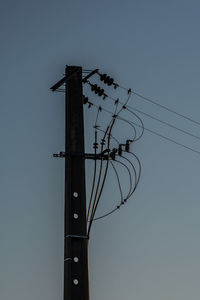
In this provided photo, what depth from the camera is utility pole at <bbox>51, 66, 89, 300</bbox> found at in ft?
32.6

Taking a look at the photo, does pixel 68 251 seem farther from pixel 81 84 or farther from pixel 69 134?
pixel 81 84

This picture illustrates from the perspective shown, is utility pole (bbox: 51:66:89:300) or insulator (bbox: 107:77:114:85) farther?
insulator (bbox: 107:77:114:85)

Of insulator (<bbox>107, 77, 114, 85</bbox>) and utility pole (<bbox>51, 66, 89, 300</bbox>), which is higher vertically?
insulator (<bbox>107, 77, 114, 85</bbox>)

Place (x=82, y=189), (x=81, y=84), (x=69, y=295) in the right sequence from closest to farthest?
(x=69, y=295)
(x=82, y=189)
(x=81, y=84)

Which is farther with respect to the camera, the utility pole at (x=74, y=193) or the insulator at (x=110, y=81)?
the insulator at (x=110, y=81)

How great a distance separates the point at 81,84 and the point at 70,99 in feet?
1.02

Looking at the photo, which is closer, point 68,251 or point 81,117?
point 68,251

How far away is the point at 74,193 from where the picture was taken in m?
10.5

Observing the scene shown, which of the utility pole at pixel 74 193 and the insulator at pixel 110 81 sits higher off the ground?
the insulator at pixel 110 81

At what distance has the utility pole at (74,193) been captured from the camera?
9.93m

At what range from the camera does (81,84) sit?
11219 millimetres

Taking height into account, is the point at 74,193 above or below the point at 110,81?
below

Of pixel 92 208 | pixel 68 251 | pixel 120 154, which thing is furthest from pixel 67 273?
pixel 120 154

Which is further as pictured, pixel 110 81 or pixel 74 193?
pixel 110 81
